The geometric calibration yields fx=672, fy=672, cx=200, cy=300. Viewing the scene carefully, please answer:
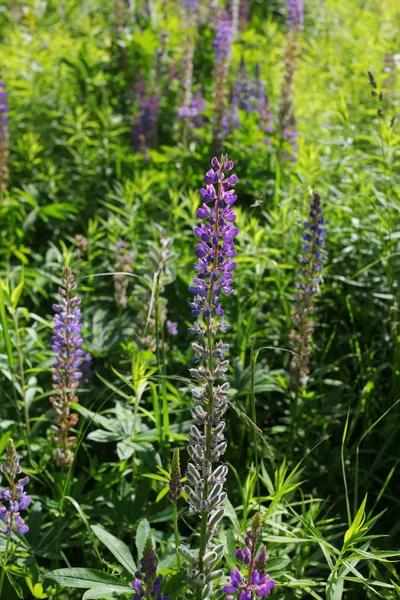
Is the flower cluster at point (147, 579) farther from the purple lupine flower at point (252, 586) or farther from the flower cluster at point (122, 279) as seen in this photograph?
the flower cluster at point (122, 279)

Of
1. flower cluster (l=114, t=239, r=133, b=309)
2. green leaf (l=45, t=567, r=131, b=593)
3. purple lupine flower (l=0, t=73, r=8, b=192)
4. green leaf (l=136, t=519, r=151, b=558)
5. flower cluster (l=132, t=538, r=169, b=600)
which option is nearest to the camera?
flower cluster (l=132, t=538, r=169, b=600)

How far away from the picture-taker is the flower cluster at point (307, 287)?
105 inches

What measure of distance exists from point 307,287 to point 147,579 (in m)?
1.42

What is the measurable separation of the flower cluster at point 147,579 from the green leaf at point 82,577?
0.10 meters

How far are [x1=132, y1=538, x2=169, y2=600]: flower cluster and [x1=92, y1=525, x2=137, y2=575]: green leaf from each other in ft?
0.41

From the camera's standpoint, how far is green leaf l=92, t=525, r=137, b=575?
1.88m

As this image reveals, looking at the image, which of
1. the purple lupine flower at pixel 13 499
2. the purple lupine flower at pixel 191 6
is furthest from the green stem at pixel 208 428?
the purple lupine flower at pixel 191 6

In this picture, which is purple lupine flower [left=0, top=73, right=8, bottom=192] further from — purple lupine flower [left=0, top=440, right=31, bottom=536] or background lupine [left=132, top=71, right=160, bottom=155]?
purple lupine flower [left=0, top=440, right=31, bottom=536]

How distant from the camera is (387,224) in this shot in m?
3.07

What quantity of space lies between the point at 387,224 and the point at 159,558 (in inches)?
70.1

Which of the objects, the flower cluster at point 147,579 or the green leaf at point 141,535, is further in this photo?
the green leaf at point 141,535

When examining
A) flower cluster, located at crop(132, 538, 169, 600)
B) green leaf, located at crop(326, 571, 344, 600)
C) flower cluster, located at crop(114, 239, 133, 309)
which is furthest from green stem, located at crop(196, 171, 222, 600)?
flower cluster, located at crop(114, 239, 133, 309)

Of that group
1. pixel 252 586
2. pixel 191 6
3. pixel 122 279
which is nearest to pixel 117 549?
pixel 252 586

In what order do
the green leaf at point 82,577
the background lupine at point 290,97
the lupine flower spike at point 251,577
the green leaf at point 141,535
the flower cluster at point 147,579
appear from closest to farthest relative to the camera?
the lupine flower spike at point 251,577 → the flower cluster at point 147,579 → the green leaf at point 82,577 → the green leaf at point 141,535 → the background lupine at point 290,97
